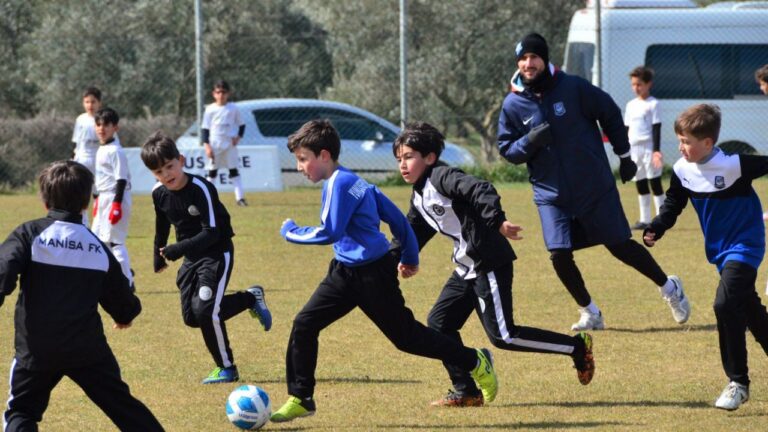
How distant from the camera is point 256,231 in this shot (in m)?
14.7

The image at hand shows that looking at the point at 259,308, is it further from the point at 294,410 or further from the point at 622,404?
the point at 622,404

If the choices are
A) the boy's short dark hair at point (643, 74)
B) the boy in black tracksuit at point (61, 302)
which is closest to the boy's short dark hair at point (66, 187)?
the boy in black tracksuit at point (61, 302)

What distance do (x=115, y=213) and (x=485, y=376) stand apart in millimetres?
4624

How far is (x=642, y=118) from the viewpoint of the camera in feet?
46.3

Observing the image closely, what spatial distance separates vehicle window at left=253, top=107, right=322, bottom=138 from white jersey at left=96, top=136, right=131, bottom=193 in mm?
9256

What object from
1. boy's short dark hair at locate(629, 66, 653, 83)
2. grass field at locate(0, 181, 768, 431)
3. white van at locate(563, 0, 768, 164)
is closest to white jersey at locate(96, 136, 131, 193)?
grass field at locate(0, 181, 768, 431)

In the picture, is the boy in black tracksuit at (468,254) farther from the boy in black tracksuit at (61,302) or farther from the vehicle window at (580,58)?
the vehicle window at (580,58)

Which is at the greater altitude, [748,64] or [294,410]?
[294,410]

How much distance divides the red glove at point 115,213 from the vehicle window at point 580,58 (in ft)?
35.3

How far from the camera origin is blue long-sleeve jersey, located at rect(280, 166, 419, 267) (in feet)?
19.5

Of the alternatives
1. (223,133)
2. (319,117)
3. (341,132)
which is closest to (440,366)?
(223,133)

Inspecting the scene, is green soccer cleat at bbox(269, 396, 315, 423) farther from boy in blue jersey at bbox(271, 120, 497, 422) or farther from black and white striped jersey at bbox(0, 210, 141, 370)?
black and white striped jersey at bbox(0, 210, 141, 370)

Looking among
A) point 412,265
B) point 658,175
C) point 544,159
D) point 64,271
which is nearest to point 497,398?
point 412,265

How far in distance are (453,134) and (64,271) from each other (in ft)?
68.3
